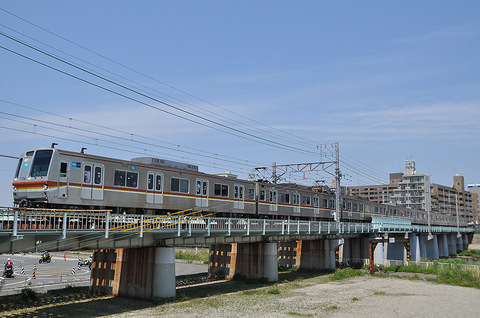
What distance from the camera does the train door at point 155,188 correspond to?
2481cm

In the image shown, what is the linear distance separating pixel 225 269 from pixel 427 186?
3927 cm

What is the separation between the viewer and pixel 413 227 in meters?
55.4

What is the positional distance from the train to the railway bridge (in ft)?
3.05

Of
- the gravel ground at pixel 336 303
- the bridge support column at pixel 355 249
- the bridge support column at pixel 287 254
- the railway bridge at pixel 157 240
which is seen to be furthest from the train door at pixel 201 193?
the bridge support column at pixel 355 249

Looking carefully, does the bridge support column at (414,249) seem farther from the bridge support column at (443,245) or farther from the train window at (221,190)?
the train window at (221,190)

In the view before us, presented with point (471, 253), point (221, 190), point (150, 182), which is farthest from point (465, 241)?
point (150, 182)

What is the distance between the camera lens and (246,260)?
34.3m

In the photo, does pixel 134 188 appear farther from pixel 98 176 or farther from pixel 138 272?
pixel 138 272

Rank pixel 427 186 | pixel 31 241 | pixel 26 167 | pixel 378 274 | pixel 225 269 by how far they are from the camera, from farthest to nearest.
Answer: pixel 427 186
pixel 378 274
pixel 225 269
pixel 26 167
pixel 31 241

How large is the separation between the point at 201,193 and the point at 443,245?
6284 centimetres

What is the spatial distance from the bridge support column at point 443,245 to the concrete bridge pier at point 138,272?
212 ft

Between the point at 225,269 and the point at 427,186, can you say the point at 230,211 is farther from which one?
the point at 427,186

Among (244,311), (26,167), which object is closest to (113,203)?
(26,167)

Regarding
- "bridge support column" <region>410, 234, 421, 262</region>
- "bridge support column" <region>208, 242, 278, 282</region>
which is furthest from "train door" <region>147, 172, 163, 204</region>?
"bridge support column" <region>410, 234, 421, 262</region>
